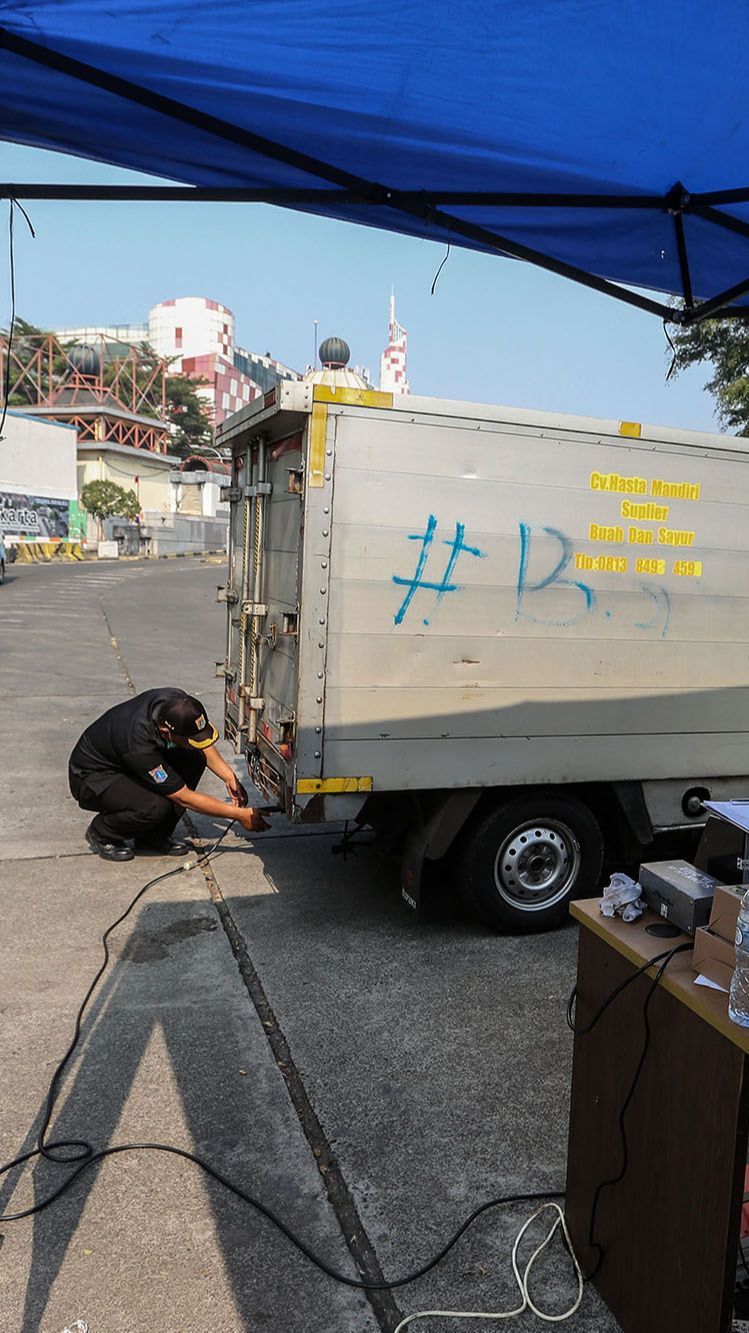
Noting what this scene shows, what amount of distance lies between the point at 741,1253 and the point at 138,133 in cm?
355

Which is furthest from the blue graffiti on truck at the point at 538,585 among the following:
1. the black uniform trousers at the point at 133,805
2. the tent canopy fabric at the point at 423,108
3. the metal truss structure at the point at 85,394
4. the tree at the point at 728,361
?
the metal truss structure at the point at 85,394

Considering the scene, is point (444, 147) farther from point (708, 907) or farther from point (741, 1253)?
point (741, 1253)

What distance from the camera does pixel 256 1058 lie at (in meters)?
3.65

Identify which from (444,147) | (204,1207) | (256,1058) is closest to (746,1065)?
(204,1207)

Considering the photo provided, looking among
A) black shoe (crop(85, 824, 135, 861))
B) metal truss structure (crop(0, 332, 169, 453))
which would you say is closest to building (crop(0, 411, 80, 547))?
metal truss structure (crop(0, 332, 169, 453))

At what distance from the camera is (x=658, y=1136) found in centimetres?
221

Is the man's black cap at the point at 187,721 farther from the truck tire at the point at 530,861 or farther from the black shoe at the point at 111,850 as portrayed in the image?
the truck tire at the point at 530,861

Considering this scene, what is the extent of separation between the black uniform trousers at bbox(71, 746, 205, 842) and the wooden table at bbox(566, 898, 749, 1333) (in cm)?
367

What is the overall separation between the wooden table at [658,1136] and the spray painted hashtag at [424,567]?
2013mm

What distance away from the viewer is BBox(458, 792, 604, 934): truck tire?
4660mm

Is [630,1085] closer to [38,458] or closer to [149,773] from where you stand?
[149,773]

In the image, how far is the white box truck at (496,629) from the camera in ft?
13.8

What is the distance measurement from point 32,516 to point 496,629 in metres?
42.1

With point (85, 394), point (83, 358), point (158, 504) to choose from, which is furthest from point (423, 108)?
point (83, 358)
